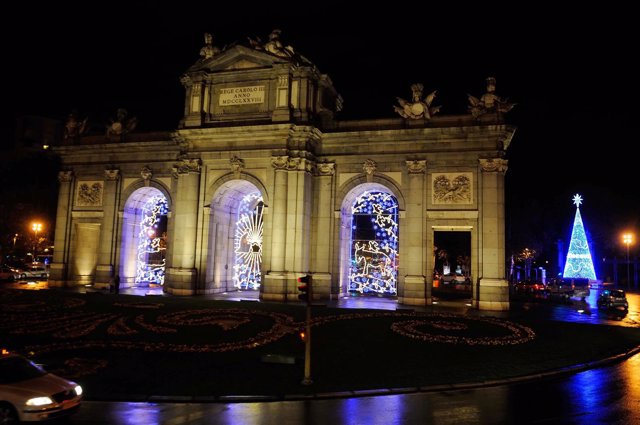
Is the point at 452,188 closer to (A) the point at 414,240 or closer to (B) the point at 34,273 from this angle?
(A) the point at 414,240

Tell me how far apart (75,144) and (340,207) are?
21.5 meters

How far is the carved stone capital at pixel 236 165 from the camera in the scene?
31859 millimetres

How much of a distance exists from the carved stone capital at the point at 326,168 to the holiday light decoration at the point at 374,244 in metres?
2.84

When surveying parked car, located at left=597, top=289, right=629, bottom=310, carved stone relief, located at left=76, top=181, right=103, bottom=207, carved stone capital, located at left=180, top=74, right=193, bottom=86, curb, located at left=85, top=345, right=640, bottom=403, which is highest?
carved stone capital, located at left=180, top=74, right=193, bottom=86

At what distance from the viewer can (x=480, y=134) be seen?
29.8 meters

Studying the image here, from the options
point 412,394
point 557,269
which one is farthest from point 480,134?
point 557,269

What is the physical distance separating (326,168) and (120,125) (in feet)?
53.9

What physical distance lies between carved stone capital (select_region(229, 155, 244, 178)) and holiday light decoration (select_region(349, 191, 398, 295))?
26.2ft

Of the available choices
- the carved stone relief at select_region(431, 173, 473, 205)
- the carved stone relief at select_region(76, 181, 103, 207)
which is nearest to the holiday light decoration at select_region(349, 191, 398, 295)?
the carved stone relief at select_region(431, 173, 473, 205)

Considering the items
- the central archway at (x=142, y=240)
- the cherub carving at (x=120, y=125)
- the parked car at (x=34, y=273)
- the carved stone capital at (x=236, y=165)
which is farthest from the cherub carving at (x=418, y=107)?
the parked car at (x=34, y=273)

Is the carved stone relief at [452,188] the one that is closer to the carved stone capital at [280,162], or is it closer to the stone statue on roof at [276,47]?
the carved stone capital at [280,162]

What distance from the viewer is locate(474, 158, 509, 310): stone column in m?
28.5

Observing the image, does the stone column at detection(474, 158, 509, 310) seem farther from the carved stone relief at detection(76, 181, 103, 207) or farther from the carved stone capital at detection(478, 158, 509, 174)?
the carved stone relief at detection(76, 181, 103, 207)

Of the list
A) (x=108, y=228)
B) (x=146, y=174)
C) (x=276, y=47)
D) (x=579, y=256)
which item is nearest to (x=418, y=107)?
(x=276, y=47)
